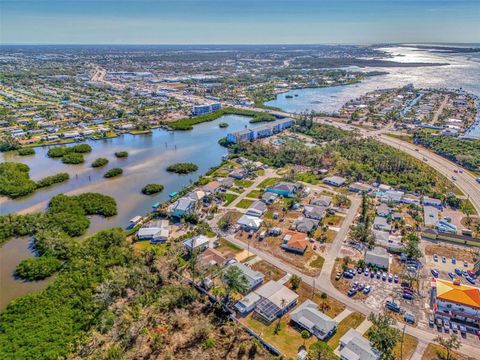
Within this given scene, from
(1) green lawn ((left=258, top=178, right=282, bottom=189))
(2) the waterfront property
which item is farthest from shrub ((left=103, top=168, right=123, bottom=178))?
(2) the waterfront property

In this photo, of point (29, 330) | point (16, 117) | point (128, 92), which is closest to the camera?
point (29, 330)

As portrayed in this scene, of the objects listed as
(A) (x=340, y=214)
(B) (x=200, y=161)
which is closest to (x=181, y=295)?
(A) (x=340, y=214)

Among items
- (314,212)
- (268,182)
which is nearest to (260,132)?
(268,182)

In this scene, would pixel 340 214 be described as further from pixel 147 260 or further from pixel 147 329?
pixel 147 329

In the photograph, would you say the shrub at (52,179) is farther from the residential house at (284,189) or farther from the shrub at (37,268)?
the residential house at (284,189)

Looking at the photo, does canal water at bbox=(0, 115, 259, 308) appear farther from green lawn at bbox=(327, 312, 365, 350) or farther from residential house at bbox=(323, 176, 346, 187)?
green lawn at bbox=(327, 312, 365, 350)
